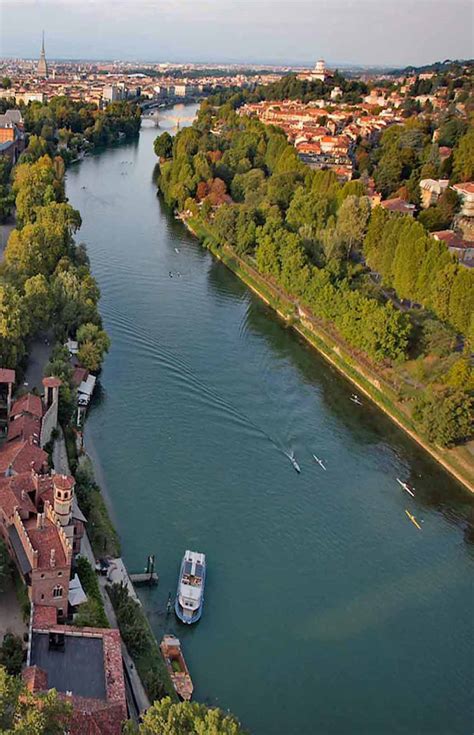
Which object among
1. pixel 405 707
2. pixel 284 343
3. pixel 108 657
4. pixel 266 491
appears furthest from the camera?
pixel 284 343

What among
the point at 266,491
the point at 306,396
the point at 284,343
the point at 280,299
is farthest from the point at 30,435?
the point at 280,299

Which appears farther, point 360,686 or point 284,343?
point 284,343

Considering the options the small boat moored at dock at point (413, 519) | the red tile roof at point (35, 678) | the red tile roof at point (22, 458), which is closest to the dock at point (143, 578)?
the red tile roof at point (22, 458)

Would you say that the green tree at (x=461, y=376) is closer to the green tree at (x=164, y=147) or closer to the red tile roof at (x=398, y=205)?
the red tile roof at (x=398, y=205)

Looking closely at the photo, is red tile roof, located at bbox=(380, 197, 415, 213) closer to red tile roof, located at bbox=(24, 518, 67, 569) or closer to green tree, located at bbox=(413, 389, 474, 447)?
green tree, located at bbox=(413, 389, 474, 447)

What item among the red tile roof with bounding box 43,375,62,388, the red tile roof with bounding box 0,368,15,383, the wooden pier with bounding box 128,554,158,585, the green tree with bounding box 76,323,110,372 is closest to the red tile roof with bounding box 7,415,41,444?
the red tile roof with bounding box 43,375,62,388

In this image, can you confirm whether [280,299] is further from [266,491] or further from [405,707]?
[405,707]
